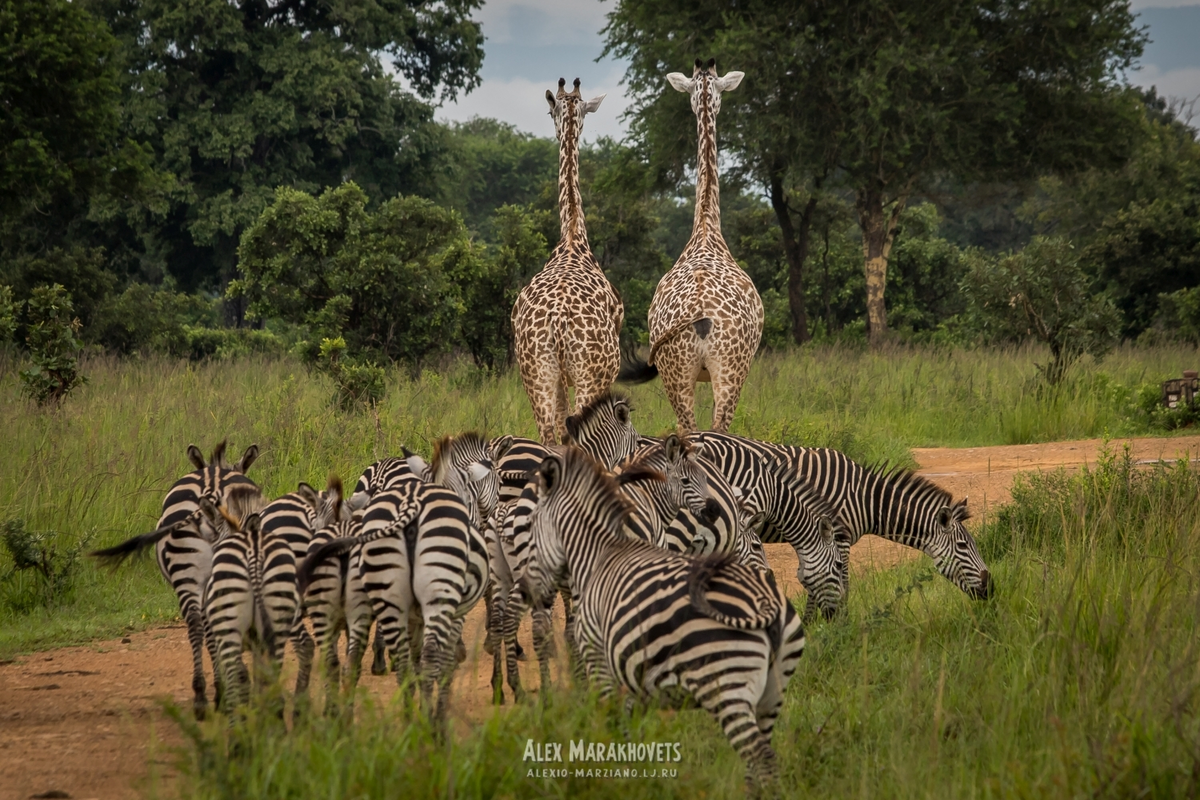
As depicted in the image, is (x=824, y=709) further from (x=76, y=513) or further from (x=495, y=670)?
(x=76, y=513)

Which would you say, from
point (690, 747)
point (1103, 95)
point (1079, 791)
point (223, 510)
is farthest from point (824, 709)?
point (1103, 95)

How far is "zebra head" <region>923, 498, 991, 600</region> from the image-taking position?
19.9ft

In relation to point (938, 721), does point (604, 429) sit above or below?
above

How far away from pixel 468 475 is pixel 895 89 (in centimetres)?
1610

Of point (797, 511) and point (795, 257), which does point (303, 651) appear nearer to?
point (797, 511)

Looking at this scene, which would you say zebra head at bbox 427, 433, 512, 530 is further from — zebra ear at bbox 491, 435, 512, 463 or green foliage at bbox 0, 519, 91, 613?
green foliage at bbox 0, 519, 91, 613

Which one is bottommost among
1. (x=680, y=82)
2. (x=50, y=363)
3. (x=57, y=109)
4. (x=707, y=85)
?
(x=50, y=363)

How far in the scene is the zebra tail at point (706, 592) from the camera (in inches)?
145

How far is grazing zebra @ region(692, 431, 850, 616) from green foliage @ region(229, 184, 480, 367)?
8051mm

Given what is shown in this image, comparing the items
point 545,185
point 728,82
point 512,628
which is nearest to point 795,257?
point 545,185

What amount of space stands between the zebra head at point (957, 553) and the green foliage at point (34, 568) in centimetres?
522

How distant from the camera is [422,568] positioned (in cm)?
458

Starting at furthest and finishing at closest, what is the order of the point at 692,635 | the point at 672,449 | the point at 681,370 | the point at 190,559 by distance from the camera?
1. the point at 681,370
2. the point at 672,449
3. the point at 190,559
4. the point at 692,635

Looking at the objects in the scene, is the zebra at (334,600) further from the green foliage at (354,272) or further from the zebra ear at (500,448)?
the green foliage at (354,272)
